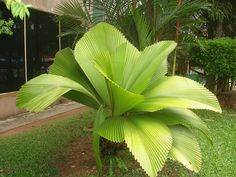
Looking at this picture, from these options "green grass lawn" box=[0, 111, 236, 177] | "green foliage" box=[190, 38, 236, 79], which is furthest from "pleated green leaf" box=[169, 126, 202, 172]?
"green foliage" box=[190, 38, 236, 79]

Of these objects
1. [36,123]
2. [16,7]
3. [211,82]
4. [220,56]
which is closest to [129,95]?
[16,7]

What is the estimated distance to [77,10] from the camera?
20.2 feet

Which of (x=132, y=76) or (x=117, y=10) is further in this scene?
(x=117, y=10)

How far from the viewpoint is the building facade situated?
26.0ft

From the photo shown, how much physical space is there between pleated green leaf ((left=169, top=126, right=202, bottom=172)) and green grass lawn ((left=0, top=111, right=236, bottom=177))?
630 mm

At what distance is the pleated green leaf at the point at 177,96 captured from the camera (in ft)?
12.0

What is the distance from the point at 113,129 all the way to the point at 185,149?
0.74 metres

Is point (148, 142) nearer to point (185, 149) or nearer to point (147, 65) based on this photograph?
point (185, 149)

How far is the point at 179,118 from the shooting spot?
3928 mm

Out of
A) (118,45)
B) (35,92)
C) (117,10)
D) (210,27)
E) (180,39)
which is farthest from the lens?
(210,27)

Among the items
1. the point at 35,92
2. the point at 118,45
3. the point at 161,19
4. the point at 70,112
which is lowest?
the point at 70,112

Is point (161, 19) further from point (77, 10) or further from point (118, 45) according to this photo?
point (118, 45)

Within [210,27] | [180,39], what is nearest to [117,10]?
[180,39]

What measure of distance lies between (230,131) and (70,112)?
370 cm
